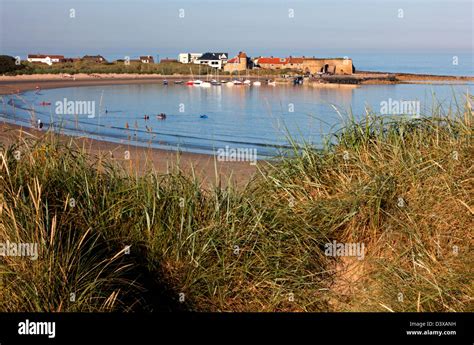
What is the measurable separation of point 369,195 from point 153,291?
2.28 meters

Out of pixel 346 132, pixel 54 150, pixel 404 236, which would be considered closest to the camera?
pixel 404 236

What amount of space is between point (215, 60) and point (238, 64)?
621 cm

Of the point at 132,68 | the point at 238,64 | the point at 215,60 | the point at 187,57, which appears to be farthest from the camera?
the point at 187,57

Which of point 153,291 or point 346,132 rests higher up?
point 346,132

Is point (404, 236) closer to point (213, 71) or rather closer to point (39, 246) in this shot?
point (39, 246)

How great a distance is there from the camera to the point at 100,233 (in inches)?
213

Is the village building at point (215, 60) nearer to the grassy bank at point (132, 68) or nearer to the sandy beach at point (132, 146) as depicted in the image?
the grassy bank at point (132, 68)

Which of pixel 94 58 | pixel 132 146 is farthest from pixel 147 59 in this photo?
pixel 132 146

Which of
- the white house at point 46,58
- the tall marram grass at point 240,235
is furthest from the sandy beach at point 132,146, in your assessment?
the white house at point 46,58

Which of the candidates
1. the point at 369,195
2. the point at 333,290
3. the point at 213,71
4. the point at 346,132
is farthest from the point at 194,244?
the point at 213,71

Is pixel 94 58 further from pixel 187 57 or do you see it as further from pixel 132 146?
pixel 132 146

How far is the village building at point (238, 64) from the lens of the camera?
5281 inches

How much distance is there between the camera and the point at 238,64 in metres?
136

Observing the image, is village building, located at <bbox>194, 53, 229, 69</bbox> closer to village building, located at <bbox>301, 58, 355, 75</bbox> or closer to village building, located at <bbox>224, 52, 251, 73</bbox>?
village building, located at <bbox>224, 52, 251, 73</bbox>
